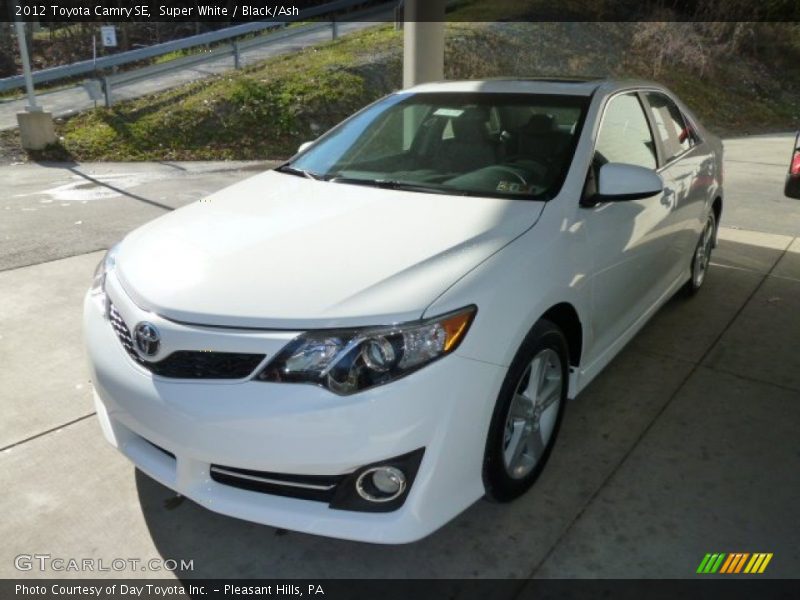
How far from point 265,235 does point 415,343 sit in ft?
3.00

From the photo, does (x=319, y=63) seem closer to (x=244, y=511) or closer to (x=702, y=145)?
(x=702, y=145)

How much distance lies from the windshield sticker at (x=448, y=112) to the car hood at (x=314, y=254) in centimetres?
75

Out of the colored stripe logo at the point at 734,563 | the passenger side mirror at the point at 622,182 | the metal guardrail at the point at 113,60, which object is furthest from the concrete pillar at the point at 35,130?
the colored stripe logo at the point at 734,563

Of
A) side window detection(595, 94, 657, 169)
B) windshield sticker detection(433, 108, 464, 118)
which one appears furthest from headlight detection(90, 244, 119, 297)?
side window detection(595, 94, 657, 169)

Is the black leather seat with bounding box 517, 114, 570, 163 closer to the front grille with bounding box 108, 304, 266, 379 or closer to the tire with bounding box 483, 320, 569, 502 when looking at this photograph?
the tire with bounding box 483, 320, 569, 502

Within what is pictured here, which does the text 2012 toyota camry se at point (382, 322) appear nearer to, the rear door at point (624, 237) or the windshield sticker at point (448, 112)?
the rear door at point (624, 237)

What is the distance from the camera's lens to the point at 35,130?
10.0 metres

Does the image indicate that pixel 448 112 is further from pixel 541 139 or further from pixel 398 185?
pixel 398 185

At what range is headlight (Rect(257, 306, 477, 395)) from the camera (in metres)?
2.08

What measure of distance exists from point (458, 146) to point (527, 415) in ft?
4.81

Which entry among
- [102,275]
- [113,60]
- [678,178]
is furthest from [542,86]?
[113,60]

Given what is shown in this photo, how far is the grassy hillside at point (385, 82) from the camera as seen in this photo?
11.0 meters

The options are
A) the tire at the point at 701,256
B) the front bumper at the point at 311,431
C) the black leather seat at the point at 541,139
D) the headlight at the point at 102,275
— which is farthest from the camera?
the tire at the point at 701,256

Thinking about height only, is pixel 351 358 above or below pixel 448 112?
below
